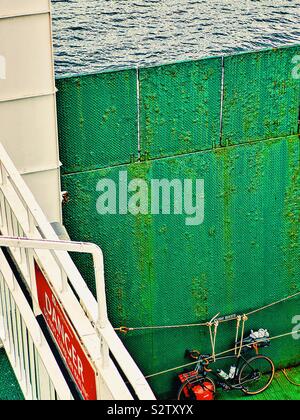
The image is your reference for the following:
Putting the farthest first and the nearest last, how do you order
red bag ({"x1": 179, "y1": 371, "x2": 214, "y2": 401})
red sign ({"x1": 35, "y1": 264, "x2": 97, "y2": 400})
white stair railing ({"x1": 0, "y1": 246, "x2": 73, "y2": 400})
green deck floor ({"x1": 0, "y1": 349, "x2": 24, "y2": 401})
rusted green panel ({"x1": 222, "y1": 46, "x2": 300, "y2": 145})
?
red bag ({"x1": 179, "y1": 371, "x2": 214, "y2": 401}) → rusted green panel ({"x1": 222, "y1": 46, "x2": 300, "y2": 145}) → green deck floor ({"x1": 0, "y1": 349, "x2": 24, "y2": 401}) → white stair railing ({"x1": 0, "y1": 246, "x2": 73, "y2": 400}) → red sign ({"x1": 35, "y1": 264, "x2": 97, "y2": 400})

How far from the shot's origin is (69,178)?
836cm

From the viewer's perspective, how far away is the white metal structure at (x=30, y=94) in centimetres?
664

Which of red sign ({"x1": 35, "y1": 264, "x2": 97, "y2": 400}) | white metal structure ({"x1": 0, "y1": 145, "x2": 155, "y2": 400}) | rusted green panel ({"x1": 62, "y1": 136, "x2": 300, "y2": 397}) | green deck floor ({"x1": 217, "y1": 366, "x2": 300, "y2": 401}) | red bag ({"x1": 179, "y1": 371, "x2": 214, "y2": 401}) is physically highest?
white metal structure ({"x1": 0, "y1": 145, "x2": 155, "y2": 400})

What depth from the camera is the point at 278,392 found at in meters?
10.3

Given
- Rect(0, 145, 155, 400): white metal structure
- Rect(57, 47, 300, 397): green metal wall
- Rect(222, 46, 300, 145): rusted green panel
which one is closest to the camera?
Rect(0, 145, 155, 400): white metal structure

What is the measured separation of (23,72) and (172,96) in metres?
2.23

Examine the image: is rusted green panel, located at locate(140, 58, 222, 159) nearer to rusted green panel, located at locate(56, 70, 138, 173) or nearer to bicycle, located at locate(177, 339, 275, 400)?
rusted green panel, located at locate(56, 70, 138, 173)

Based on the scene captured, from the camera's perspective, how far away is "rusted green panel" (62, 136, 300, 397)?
8812 mm

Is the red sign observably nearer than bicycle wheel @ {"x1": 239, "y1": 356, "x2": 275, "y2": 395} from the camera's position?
Yes

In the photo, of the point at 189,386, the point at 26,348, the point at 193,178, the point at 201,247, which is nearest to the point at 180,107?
the point at 193,178

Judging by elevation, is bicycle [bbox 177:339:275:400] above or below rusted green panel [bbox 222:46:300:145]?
below

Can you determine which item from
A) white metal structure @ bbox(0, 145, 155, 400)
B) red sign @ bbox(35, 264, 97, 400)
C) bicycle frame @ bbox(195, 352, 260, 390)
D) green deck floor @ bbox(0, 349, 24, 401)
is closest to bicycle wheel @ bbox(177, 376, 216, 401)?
bicycle frame @ bbox(195, 352, 260, 390)
